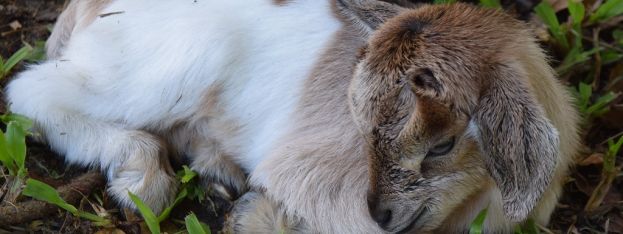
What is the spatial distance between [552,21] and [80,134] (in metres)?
2.63

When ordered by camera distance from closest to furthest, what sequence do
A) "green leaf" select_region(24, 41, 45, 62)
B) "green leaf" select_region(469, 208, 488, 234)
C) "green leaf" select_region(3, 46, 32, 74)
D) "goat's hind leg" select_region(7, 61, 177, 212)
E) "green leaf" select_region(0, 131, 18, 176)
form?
"green leaf" select_region(469, 208, 488, 234) → "green leaf" select_region(0, 131, 18, 176) → "goat's hind leg" select_region(7, 61, 177, 212) → "green leaf" select_region(3, 46, 32, 74) → "green leaf" select_region(24, 41, 45, 62)

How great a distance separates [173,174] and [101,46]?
0.71 meters

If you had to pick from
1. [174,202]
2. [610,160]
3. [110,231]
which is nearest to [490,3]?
[610,160]

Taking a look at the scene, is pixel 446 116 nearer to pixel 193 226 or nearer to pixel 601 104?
pixel 193 226

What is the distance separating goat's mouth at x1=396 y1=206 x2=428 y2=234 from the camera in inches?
122

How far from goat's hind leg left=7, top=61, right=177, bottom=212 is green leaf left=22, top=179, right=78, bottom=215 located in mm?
318

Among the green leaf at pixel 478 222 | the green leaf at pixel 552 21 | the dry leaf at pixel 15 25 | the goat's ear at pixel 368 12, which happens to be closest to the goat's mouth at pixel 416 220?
the green leaf at pixel 478 222

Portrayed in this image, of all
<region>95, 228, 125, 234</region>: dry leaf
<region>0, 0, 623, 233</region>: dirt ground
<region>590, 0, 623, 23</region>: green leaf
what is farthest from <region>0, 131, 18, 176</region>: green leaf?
<region>590, 0, 623, 23</region>: green leaf

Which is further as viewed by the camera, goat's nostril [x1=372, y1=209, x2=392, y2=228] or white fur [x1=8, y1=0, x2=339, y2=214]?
white fur [x1=8, y1=0, x2=339, y2=214]

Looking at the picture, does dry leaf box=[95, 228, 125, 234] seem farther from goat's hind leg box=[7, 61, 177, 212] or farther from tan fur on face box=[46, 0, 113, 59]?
tan fur on face box=[46, 0, 113, 59]

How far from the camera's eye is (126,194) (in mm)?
3754

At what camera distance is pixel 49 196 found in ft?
11.4

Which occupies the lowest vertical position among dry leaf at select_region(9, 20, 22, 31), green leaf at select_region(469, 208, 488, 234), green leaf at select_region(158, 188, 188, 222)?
green leaf at select_region(158, 188, 188, 222)

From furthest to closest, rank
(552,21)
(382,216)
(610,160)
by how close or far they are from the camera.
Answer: (552,21) < (610,160) < (382,216)
